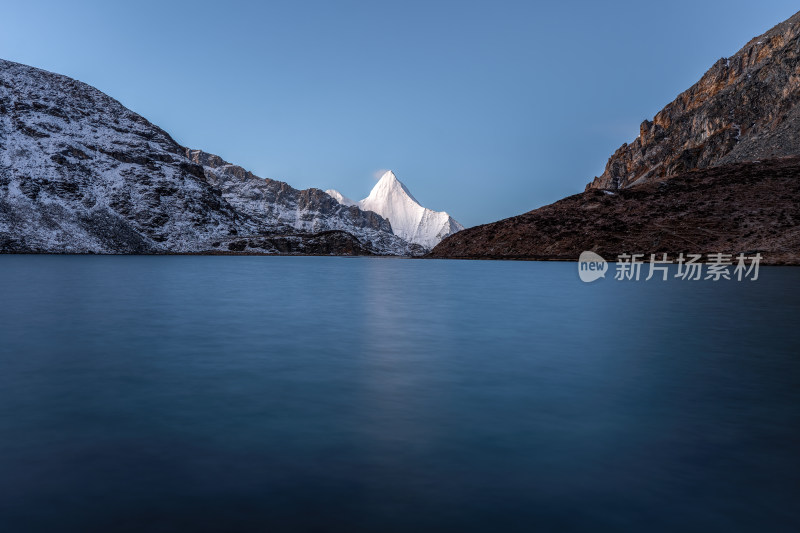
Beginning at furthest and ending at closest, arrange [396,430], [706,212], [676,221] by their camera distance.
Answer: [676,221]
[706,212]
[396,430]

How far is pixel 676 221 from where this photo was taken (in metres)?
152

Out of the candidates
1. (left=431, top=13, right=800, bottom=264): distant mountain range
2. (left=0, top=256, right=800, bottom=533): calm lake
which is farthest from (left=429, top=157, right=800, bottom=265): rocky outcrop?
(left=0, top=256, right=800, bottom=533): calm lake

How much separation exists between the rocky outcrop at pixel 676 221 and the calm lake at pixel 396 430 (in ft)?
391

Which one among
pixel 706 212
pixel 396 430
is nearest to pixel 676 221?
pixel 706 212

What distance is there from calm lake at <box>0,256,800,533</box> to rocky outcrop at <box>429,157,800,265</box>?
4686 inches

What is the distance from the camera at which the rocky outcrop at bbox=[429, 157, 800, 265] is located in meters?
131

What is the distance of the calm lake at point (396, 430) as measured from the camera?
294 inches

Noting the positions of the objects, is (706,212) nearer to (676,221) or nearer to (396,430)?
(676,221)

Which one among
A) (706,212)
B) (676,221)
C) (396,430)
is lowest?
(396,430)

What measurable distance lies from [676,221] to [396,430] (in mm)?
159170

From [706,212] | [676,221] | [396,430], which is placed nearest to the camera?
[396,430]

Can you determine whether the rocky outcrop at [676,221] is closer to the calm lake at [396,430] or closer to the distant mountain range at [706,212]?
the distant mountain range at [706,212]

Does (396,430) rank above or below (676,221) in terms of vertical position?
below

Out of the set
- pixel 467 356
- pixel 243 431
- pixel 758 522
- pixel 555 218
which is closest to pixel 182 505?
pixel 243 431
